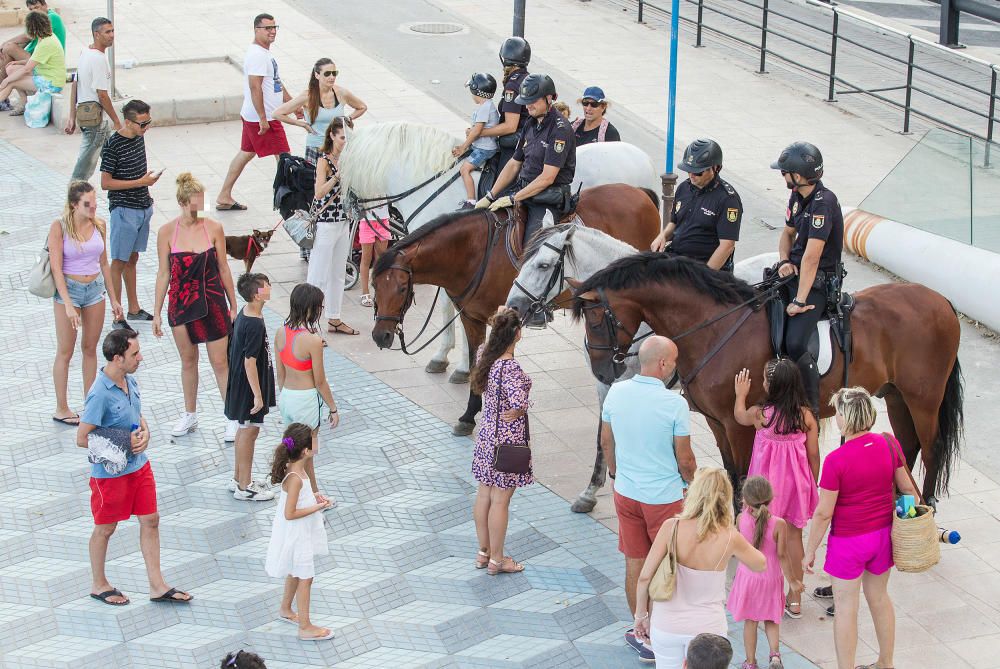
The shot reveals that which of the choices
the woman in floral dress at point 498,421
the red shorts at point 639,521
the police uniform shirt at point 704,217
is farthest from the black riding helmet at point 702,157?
the red shorts at point 639,521

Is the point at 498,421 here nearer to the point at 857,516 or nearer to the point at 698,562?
the point at 698,562

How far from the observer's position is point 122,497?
25.4 feet

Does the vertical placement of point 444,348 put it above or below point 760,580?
below

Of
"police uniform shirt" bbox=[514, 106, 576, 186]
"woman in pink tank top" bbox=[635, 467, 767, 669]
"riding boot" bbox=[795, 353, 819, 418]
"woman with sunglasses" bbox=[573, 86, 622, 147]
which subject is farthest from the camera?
"woman with sunglasses" bbox=[573, 86, 622, 147]

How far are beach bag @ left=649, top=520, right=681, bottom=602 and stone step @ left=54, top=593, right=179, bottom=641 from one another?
9.95 feet

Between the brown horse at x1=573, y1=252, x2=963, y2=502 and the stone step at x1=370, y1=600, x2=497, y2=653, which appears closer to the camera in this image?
the stone step at x1=370, y1=600, x2=497, y2=653

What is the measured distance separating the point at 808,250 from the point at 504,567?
8.83 feet

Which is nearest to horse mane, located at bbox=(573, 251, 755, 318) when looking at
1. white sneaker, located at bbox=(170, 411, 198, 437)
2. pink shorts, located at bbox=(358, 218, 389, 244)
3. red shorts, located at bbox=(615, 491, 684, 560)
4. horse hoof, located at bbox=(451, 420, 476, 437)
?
red shorts, located at bbox=(615, 491, 684, 560)

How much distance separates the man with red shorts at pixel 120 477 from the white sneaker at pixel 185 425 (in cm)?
222

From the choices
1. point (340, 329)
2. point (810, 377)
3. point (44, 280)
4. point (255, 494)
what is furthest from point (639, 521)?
point (340, 329)

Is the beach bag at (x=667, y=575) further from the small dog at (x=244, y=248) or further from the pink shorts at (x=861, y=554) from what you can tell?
the small dog at (x=244, y=248)

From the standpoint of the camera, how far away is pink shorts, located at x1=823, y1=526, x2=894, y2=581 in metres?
7.02

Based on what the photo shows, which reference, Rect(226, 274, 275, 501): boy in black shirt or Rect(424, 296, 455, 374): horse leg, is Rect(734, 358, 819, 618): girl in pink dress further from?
Rect(424, 296, 455, 374): horse leg

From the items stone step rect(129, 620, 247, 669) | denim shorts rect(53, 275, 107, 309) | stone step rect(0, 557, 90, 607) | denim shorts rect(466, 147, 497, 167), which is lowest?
stone step rect(0, 557, 90, 607)
